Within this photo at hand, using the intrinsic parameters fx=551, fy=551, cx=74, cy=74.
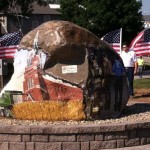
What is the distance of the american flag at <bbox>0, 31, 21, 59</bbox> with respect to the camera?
17047mm

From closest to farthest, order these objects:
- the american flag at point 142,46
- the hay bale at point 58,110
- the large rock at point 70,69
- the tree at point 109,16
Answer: the hay bale at point 58,110
the large rock at point 70,69
the american flag at point 142,46
the tree at point 109,16

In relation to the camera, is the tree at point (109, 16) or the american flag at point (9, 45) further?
the tree at point (109, 16)

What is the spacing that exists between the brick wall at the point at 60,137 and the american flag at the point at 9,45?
28.2 ft

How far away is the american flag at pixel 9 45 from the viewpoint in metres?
17.0

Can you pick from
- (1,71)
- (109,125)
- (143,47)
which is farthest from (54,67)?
(143,47)

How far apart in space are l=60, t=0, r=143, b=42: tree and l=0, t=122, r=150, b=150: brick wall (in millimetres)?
39902

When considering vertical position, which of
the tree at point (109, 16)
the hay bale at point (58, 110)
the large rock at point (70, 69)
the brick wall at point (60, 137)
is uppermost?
the tree at point (109, 16)

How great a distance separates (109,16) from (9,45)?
3158cm

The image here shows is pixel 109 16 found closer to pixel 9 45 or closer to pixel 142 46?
pixel 142 46

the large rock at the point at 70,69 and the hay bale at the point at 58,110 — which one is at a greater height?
the large rock at the point at 70,69

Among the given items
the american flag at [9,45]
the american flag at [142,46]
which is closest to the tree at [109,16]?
the american flag at [142,46]

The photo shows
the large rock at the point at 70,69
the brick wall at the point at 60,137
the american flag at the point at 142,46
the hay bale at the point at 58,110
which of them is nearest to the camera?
the brick wall at the point at 60,137

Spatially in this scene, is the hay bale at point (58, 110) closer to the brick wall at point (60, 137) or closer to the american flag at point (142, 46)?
the brick wall at point (60, 137)

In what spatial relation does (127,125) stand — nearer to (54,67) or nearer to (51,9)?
(54,67)
